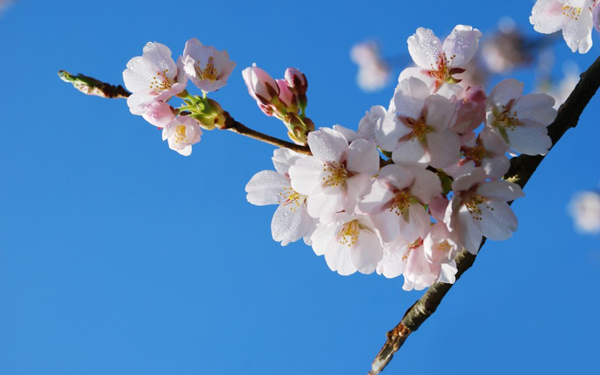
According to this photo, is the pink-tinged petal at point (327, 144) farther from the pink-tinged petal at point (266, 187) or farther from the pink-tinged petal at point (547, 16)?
the pink-tinged petal at point (547, 16)

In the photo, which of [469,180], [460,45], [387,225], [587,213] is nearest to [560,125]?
[460,45]

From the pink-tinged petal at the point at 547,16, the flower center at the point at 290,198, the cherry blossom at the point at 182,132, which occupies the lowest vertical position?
the flower center at the point at 290,198

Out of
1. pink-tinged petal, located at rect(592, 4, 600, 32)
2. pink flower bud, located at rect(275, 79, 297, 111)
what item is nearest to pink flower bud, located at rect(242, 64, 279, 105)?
pink flower bud, located at rect(275, 79, 297, 111)

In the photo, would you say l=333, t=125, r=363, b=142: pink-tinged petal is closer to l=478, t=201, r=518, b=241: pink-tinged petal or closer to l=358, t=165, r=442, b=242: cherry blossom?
l=358, t=165, r=442, b=242: cherry blossom

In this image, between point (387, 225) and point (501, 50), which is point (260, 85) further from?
point (501, 50)

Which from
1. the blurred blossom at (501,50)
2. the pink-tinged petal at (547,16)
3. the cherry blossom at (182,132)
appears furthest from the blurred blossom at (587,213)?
the cherry blossom at (182,132)

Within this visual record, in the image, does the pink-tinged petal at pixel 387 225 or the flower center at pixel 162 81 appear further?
the flower center at pixel 162 81

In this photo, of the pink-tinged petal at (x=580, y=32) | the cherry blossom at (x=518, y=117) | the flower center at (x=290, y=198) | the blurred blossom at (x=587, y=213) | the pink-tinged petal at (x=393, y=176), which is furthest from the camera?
the blurred blossom at (x=587, y=213)
